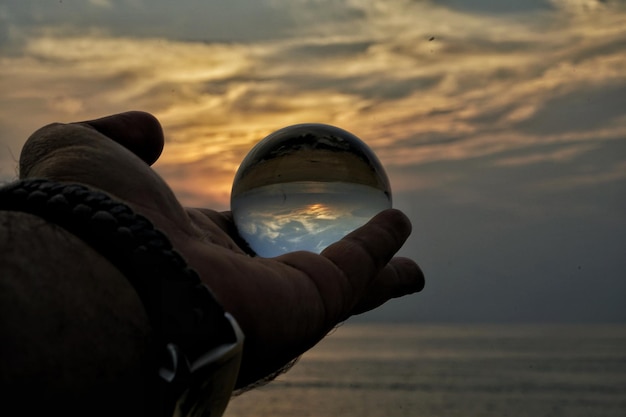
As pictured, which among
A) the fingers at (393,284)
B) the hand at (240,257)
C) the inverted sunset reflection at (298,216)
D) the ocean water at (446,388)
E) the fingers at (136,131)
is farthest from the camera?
the ocean water at (446,388)

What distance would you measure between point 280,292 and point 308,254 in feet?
0.97

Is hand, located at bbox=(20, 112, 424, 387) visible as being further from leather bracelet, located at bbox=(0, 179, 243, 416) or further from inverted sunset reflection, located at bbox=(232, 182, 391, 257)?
inverted sunset reflection, located at bbox=(232, 182, 391, 257)

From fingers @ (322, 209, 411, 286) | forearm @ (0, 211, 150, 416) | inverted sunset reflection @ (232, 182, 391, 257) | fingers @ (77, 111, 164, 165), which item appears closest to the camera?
forearm @ (0, 211, 150, 416)

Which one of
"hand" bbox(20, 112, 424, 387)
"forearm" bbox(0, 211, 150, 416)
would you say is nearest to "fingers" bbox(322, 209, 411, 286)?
"hand" bbox(20, 112, 424, 387)

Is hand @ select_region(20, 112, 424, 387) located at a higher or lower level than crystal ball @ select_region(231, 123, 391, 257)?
higher

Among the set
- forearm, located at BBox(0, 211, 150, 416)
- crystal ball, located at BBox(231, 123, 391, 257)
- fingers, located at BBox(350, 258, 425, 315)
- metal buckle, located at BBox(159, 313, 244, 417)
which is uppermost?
forearm, located at BBox(0, 211, 150, 416)

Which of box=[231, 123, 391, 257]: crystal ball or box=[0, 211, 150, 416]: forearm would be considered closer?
box=[0, 211, 150, 416]: forearm

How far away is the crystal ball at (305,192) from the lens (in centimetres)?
383

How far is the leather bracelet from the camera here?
4.33ft

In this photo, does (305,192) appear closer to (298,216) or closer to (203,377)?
(298,216)

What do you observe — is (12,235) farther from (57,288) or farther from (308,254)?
(308,254)

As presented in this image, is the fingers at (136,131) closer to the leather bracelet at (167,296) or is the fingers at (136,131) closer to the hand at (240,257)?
the hand at (240,257)

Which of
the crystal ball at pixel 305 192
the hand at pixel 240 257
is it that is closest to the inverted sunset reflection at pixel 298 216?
the crystal ball at pixel 305 192

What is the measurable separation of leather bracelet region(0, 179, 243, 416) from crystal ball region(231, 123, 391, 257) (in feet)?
7.73
